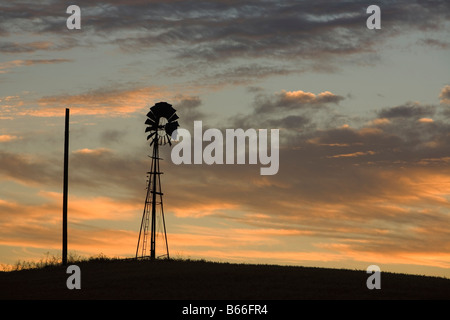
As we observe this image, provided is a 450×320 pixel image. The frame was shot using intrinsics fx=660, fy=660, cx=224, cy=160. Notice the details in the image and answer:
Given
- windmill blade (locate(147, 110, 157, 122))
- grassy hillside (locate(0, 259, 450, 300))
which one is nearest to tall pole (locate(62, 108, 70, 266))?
grassy hillside (locate(0, 259, 450, 300))

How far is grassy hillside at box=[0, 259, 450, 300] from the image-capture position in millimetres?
30562

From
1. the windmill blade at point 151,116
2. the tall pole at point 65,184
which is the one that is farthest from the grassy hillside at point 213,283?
the windmill blade at point 151,116

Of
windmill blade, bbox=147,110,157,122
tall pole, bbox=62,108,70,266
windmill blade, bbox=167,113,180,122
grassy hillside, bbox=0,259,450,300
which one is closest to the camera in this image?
grassy hillside, bbox=0,259,450,300

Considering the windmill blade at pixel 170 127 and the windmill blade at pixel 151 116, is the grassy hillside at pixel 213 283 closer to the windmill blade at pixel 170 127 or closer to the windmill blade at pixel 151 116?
the windmill blade at pixel 170 127

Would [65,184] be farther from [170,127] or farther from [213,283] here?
[213,283]

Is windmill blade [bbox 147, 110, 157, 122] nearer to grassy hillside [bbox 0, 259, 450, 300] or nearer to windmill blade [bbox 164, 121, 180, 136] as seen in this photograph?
windmill blade [bbox 164, 121, 180, 136]

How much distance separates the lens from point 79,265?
45.1 m

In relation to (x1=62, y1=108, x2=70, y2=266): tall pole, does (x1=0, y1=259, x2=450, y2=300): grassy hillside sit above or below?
below

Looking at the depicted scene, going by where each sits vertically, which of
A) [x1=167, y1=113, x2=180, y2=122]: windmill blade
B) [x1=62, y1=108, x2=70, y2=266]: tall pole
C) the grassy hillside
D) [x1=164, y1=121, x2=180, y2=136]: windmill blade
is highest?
[x1=167, y1=113, x2=180, y2=122]: windmill blade
